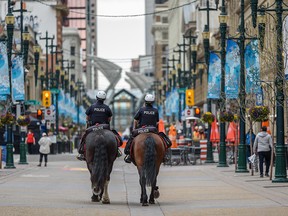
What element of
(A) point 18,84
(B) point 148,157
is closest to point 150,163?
(B) point 148,157

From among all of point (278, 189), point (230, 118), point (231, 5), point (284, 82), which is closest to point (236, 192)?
point (278, 189)

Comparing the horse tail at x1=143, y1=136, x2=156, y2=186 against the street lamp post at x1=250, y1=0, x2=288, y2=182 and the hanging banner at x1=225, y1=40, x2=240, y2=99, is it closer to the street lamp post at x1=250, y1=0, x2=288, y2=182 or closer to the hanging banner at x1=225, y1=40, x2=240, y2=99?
the street lamp post at x1=250, y1=0, x2=288, y2=182

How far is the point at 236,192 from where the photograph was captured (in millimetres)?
25578

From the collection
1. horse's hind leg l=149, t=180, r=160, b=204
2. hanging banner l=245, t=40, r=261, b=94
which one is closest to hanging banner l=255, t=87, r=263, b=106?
hanging banner l=245, t=40, r=261, b=94

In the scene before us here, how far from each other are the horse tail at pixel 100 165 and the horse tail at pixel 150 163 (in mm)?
895

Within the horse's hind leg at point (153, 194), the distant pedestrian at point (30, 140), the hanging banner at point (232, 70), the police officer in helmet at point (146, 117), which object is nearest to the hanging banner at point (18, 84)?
the hanging banner at point (232, 70)

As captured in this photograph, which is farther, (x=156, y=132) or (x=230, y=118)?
(x=230, y=118)

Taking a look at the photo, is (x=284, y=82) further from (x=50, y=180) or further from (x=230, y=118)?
(x=230, y=118)

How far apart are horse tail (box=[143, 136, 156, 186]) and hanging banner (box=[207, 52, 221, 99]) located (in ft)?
82.8

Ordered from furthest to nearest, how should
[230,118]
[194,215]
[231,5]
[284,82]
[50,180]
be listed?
[231,5] < [230,118] < [50,180] < [284,82] < [194,215]

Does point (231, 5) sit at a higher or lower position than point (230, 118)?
higher

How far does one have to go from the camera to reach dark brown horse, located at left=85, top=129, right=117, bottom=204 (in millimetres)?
21891

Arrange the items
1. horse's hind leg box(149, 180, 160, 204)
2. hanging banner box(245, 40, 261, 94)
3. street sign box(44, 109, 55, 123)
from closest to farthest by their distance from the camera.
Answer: horse's hind leg box(149, 180, 160, 204) < hanging banner box(245, 40, 261, 94) < street sign box(44, 109, 55, 123)

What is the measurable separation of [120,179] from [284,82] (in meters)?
9.63
